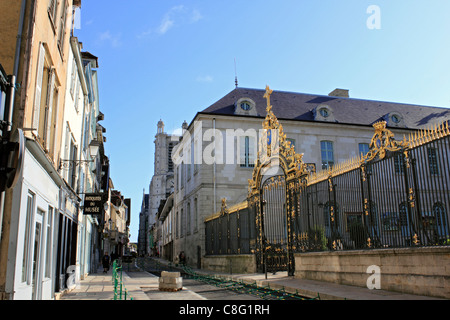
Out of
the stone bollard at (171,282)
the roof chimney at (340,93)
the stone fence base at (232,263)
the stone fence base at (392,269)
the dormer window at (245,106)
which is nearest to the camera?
the stone fence base at (392,269)

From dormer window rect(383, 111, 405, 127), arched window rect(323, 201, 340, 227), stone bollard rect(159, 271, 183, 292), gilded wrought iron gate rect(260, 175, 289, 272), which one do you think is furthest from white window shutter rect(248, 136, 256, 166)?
stone bollard rect(159, 271, 183, 292)

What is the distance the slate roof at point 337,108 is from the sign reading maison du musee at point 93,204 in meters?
13.5

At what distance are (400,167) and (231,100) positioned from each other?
2119 cm

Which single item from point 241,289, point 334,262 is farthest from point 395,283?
point 241,289

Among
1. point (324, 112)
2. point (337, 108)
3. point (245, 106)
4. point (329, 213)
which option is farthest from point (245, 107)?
point (329, 213)

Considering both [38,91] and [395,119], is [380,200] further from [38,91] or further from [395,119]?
[395,119]

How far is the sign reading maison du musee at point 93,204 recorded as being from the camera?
1487 centimetres

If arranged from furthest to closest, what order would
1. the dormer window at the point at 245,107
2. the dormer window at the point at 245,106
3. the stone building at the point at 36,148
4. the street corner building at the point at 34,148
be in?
the dormer window at the point at 245,106 → the dormer window at the point at 245,107 → the stone building at the point at 36,148 → the street corner building at the point at 34,148

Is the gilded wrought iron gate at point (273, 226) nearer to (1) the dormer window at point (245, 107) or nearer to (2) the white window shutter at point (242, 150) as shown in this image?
(2) the white window shutter at point (242, 150)

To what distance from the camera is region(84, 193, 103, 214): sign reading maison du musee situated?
14.9 meters

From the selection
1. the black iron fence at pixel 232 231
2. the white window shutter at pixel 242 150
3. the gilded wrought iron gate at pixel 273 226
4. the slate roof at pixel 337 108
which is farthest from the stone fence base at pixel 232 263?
the slate roof at pixel 337 108

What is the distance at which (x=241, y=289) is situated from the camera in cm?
1193

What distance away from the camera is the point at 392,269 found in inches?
338

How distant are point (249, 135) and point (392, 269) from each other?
19275mm
